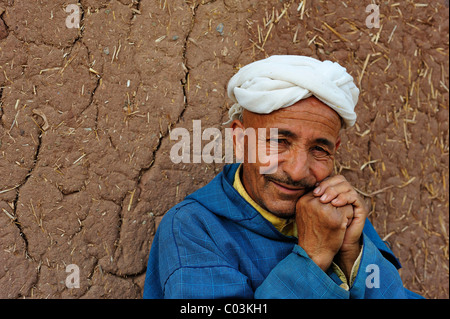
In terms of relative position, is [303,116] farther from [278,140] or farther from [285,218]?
[285,218]

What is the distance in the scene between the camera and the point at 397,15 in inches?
140

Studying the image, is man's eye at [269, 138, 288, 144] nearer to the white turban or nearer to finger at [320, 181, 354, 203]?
the white turban

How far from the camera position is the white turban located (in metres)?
2.21

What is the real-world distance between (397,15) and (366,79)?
54 centimetres

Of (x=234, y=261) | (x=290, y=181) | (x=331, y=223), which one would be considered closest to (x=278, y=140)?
(x=290, y=181)

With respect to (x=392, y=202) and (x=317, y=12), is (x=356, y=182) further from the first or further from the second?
(x=317, y=12)

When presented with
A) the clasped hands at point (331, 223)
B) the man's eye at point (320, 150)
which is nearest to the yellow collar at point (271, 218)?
the clasped hands at point (331, 223)

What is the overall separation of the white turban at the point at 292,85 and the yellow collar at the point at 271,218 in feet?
1.29

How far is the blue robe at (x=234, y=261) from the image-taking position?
207 centimetres

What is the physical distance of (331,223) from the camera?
2.21 meters

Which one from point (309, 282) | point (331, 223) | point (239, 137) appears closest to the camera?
point (309, 282)

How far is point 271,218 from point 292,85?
25.9 inches

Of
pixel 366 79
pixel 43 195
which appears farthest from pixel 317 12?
pixel 43 195

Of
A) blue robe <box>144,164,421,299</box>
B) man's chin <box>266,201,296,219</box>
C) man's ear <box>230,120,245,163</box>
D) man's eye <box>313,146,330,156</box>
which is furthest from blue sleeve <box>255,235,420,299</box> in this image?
man's ear <box>230,120,245,163</box>
